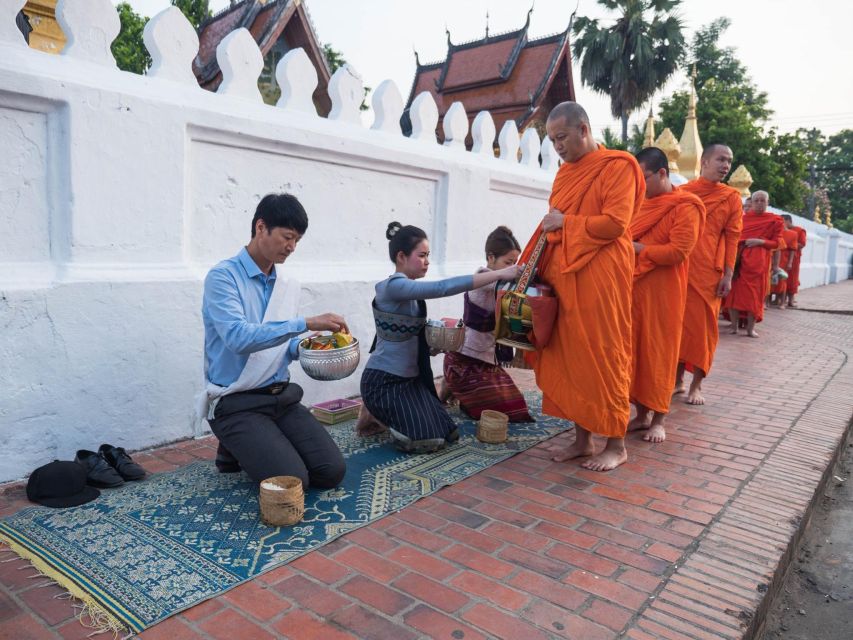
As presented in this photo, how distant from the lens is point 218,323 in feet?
9.48

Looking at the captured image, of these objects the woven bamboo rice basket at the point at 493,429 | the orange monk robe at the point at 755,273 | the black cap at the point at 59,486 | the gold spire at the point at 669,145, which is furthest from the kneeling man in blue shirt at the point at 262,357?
the gold spire at the point at 669,145

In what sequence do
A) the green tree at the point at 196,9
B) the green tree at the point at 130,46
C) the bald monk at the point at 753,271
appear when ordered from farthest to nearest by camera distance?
the green tree at the point at 196,9 < the green tree at the point at 130,46 < the bald monk at the point at 753,271

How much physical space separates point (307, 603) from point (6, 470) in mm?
1924

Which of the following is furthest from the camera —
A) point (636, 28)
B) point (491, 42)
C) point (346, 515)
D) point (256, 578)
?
point (636, 28)

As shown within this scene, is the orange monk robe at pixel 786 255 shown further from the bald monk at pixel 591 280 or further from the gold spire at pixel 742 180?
the bald monk at pixel 591 280

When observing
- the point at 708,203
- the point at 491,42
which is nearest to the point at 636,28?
the point at 491,42

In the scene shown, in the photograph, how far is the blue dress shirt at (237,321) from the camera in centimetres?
285

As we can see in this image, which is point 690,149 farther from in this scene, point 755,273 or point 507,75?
point 507,75

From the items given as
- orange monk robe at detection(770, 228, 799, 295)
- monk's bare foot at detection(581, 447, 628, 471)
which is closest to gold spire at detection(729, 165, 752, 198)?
orange monk robe at detection(770, 228, 799, 295)

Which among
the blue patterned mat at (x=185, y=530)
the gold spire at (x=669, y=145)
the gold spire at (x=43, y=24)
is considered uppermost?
the gold spire at (x=669, y=145)

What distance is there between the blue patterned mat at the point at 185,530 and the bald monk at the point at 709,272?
2.28 metres

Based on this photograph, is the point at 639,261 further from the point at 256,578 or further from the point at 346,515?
the point at 256,578

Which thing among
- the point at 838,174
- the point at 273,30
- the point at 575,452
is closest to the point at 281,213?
the point at 575,452

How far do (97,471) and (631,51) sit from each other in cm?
3422
